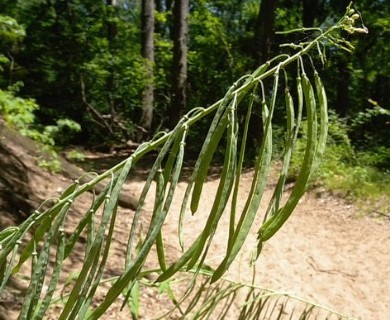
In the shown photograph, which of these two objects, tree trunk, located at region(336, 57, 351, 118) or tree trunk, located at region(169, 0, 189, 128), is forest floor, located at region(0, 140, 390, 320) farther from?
tree trunk, located at region(336, 57, 351, 118)

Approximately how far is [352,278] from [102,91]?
305 inches

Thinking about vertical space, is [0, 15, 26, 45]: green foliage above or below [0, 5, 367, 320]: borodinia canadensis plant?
above

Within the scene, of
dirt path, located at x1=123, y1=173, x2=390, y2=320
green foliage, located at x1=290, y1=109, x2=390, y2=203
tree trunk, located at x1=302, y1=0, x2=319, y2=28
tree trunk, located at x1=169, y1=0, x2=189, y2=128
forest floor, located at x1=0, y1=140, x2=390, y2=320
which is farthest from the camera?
tree trunk, located at x1=302, y1=0, x2=319, y2=28

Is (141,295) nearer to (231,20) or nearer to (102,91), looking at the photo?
(102,91)

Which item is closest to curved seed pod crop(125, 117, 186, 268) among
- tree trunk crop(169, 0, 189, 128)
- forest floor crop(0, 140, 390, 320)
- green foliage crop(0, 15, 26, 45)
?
forest floor crop(0, 140, 390, 320)

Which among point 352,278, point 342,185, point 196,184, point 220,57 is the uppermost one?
point 220,57

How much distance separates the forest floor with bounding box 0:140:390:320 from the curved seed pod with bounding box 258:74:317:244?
2.78m

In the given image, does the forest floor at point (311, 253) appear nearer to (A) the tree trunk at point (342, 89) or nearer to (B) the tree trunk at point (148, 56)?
(B) the tree trunk at point (148, 56)

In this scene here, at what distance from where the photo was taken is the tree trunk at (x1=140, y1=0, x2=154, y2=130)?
10.1m

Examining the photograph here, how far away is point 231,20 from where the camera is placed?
1335 centimetres

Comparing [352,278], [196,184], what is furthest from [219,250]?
[196,184]

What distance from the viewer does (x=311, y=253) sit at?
5055mm

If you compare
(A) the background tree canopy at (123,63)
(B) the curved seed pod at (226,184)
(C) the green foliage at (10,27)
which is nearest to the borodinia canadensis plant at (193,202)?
(B) the curved seed pod at (226,184)

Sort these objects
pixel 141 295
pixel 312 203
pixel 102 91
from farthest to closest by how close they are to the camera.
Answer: pixel 102 91
pixel 312 203
pixel 141 295
